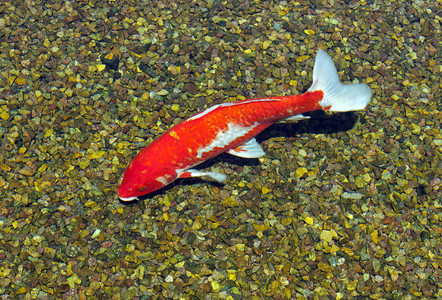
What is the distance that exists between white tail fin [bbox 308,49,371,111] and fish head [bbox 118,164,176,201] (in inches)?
73.2

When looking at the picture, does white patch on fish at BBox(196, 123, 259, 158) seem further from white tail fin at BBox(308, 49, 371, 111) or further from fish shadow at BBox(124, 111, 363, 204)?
white tail fin at BBox(308, 49, 371, 111)

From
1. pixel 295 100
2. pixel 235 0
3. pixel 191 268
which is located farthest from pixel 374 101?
pixel 191 268

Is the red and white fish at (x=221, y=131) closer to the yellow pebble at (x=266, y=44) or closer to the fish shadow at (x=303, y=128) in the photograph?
the fish shadow at (x=303, y=128)

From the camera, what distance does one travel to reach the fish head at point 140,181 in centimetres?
439

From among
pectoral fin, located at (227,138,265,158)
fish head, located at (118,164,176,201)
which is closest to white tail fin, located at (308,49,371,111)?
pectoral fin, located at (227,138,265,158)

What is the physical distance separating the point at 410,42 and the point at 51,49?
487cm

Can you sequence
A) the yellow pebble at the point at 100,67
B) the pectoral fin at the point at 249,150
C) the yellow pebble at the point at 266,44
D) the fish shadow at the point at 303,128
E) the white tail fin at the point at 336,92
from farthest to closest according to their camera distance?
the yellow pebble at the point at 266,44, the yellow pebble at the point at 100,67, the fish shadow at the point at 303,128, the pectoral fin at the point at 249,150, the white tail fin at the point at 336,92

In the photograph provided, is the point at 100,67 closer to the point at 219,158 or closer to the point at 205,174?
the point at 219,158

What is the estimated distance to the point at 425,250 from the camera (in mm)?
4566

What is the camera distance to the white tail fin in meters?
4.64

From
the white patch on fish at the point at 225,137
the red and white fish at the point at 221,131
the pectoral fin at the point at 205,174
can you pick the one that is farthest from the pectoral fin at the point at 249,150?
the pectoral fin at the point at 205,174

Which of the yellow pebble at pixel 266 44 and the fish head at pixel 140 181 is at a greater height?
the yellow pebble at pixel 266 44

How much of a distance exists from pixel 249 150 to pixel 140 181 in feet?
4.08

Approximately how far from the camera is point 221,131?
452 centimetres
